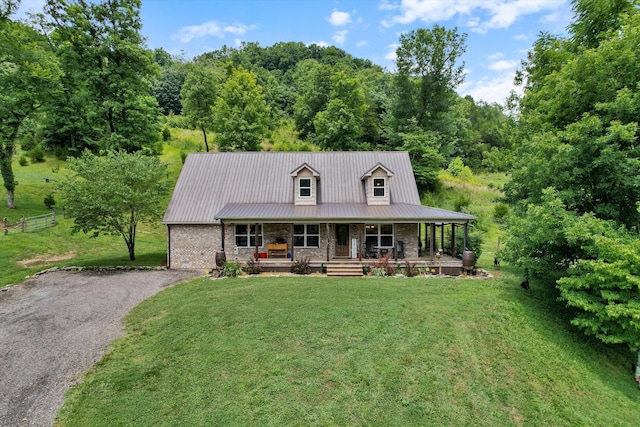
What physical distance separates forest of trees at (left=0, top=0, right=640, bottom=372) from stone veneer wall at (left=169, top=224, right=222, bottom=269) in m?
9.63

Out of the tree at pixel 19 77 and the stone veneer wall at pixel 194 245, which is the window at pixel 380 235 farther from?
the tree at pixel 19 77

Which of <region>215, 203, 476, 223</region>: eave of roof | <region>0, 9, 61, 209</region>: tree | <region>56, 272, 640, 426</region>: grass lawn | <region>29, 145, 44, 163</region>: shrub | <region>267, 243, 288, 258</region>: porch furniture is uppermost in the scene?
<region>0, 9, 61, 209</region>: tree

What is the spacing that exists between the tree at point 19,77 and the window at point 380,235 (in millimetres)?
21877

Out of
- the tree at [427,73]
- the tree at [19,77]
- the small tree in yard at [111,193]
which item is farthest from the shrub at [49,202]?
the tree at [427,73]

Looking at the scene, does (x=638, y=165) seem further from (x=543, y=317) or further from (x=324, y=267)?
(x=324, y=267)

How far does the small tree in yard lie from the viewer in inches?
645

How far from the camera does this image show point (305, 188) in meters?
18.6

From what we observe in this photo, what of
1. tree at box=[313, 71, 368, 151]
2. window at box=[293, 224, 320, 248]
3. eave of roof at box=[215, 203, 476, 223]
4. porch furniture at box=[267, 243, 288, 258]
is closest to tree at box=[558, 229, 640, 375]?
eave of roof at box=[215, 203, 476, 223]

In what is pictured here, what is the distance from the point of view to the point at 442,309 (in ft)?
36.0

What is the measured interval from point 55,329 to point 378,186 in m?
14.7

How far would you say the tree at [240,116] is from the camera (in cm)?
3084

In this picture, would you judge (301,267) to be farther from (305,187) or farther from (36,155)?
(36,155)

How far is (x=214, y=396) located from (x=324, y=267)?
9138 millimetres

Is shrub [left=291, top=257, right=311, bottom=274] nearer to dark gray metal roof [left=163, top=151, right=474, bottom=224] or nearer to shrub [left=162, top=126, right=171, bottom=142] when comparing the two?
dark gray metal roof [left=163, top=151, right=474, bottom=224]
